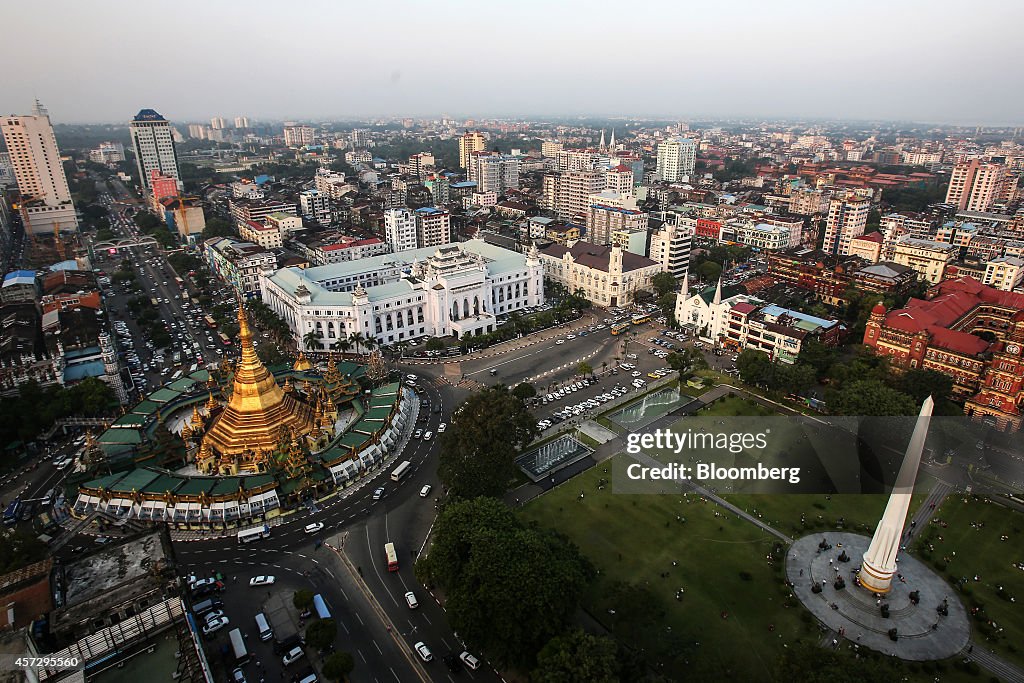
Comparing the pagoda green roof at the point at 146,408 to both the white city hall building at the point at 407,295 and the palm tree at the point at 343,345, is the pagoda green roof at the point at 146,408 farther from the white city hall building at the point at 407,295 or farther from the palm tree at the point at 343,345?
the white city hall building at the point at 407,295

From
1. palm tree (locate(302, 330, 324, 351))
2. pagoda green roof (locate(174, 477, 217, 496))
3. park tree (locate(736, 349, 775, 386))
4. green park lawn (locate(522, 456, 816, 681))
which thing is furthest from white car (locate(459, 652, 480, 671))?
palm tree (locate(302, 330, 324, 351))

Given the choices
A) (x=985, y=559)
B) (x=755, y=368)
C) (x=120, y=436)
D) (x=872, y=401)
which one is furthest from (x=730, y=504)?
(x=120, y=436)

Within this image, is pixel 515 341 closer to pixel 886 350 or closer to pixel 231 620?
pixel 886 350

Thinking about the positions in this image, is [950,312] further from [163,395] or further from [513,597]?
[163,395]

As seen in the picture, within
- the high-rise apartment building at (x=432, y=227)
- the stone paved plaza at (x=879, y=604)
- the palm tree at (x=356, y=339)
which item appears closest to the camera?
the stone paved plaza at (x=879, y=604)

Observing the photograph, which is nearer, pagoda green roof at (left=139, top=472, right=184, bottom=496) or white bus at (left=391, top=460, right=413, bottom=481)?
pagoda green roof at (left=139, top=472, right=184, bottom=496)

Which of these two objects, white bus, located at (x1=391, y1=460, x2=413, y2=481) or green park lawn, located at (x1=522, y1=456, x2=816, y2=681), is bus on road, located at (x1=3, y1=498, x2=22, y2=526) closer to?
white bus, located at (x1=391, y1=460, x2=413, y2=481)

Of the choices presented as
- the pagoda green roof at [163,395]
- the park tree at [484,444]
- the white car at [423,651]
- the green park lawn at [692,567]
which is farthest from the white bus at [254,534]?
the pagoda green roof at [163,395]
